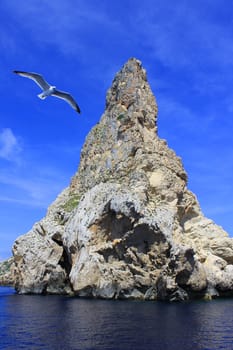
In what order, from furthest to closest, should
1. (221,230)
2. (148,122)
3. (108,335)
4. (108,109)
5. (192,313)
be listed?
(108,109), (148,122), (221,230), (192,313), (108,335)

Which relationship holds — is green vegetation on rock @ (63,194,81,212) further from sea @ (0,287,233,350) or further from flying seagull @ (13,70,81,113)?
flying seagull @ (13,70,81,113)

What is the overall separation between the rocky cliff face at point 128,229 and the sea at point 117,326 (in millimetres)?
8569

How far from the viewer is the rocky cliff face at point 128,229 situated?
66.8 metres

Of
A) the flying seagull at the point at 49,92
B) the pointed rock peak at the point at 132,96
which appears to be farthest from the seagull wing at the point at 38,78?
the pointed rock peak at the point at 132,96

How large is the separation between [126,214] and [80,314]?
24701 mm

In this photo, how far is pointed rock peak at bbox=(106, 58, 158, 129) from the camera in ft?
309

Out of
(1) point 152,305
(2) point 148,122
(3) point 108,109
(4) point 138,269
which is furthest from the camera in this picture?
(3) point 108,109

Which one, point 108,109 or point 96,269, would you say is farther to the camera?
point 108,109

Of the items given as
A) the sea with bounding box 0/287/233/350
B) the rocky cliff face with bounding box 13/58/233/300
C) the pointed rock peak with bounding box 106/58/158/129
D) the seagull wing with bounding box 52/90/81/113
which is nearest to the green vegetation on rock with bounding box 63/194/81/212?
the rocky cliff face with bounding box 13/58/233/300

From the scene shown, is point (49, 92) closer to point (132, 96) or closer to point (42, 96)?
point (42, 96)

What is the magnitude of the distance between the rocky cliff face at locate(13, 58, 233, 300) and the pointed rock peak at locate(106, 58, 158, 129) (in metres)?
0.26

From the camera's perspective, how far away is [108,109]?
340 ft

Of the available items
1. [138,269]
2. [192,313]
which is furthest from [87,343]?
[138,269]

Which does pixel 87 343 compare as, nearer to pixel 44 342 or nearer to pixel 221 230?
pixel 44 342
